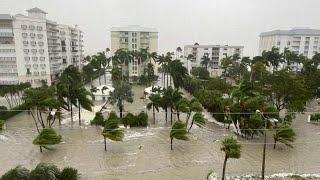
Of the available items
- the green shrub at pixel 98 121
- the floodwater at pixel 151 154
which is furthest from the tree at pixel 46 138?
the green shrub at pixel 98 121

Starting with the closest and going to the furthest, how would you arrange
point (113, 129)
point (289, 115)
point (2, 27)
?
1. point (113, 129)
2. point (289, 115)
3. point (2, 27)

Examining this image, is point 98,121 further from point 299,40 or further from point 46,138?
point 299,40

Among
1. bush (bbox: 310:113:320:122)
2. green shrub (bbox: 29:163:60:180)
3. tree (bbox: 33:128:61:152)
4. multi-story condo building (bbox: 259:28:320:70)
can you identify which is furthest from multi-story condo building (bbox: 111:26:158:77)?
green shrub (bbox: 29:163:60:180)

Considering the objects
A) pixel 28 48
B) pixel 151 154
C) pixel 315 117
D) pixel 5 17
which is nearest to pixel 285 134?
pixel 151 154

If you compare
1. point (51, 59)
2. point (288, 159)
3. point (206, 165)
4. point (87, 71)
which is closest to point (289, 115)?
point (288, 159)

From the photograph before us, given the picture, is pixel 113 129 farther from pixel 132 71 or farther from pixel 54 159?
pixel 132 71

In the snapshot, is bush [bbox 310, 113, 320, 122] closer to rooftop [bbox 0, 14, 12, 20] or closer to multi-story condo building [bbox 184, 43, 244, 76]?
rooftop [bbox 0, 14, 12, 20]
